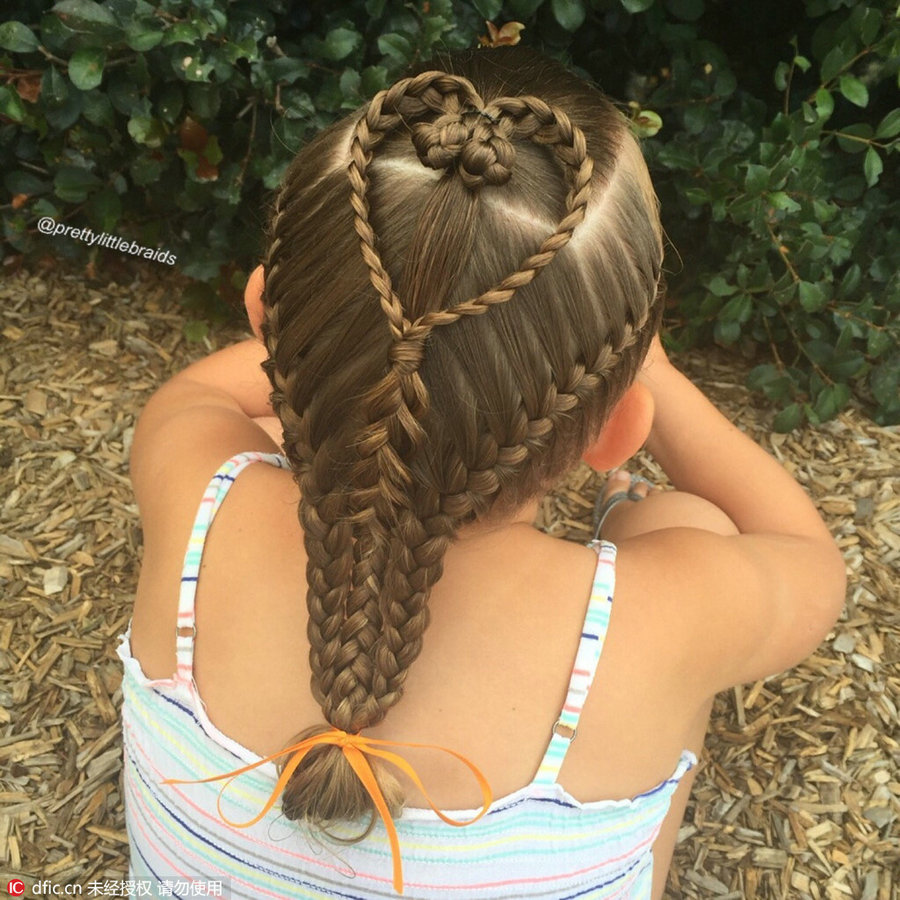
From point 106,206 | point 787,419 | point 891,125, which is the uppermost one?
point 891,125

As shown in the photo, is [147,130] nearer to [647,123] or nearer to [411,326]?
[647,123]

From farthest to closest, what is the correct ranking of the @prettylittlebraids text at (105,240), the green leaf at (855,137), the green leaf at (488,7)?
the @prettylittlebraids text at (105,240) → the green leaf at (855,137) → the green leaf at (488,7)

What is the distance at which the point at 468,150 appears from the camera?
85cm

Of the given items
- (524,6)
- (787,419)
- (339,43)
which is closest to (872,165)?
(787,419)

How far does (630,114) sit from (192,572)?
4.30 ft

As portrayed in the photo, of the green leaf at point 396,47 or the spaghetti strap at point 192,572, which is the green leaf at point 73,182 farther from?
the spaghetti strap at point 192,572

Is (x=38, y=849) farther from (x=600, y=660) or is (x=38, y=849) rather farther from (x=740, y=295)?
(x=740, y=295)

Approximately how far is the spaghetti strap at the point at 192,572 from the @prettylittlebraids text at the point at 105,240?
4.30 ft

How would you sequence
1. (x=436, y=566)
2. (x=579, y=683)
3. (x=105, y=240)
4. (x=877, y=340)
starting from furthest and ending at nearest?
(x=105, y=240) < (x=877, y=340) < (x=579, y=683) < (x=436, y=566)

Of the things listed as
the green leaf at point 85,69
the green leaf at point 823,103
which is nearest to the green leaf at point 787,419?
the green leaf at point 823,103

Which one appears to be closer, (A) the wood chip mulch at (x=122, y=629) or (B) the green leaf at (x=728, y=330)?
(A) the wood chip mulch at (x=122, y=629)

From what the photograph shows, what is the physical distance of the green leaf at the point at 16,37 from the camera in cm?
178

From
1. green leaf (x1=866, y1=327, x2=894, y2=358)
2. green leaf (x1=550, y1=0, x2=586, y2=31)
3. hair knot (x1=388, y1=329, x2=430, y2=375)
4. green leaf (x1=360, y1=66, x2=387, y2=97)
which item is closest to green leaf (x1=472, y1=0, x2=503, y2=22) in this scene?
green leaf (x1=550, y1=0, x2=586, y2=31)

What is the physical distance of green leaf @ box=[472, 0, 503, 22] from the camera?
1775 millimetres
